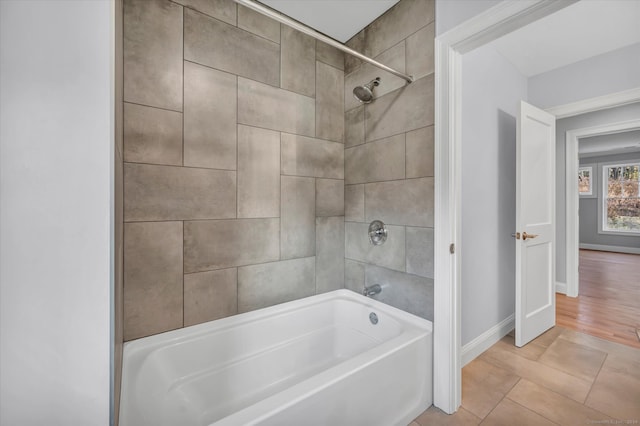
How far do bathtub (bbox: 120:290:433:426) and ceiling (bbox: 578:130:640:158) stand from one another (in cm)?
610

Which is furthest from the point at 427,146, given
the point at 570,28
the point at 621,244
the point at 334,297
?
the point at 621,244

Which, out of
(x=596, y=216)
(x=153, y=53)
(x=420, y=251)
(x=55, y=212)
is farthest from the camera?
(x=596, y=216)

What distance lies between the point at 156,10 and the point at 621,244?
989cm

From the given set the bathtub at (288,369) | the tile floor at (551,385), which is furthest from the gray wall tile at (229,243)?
the tile floor at (551,385)

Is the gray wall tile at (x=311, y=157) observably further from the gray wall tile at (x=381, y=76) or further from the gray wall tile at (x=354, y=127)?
the gray wall tile at (x=381, y=76)

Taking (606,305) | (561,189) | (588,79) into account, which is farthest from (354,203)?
(606,305)

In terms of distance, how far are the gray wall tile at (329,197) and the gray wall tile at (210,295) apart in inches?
31.9

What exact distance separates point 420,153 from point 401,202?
13.4 inches

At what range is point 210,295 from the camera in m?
1.64

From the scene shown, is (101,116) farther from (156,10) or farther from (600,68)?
(600,68)

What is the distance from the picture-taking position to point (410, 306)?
179cm

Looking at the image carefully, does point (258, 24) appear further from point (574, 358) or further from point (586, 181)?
point (586, 181)

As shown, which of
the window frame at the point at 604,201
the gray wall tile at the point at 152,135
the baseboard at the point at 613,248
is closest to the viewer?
the gray wall tile at the point at 152,135

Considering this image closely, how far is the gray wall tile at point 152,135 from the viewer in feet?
4.53
